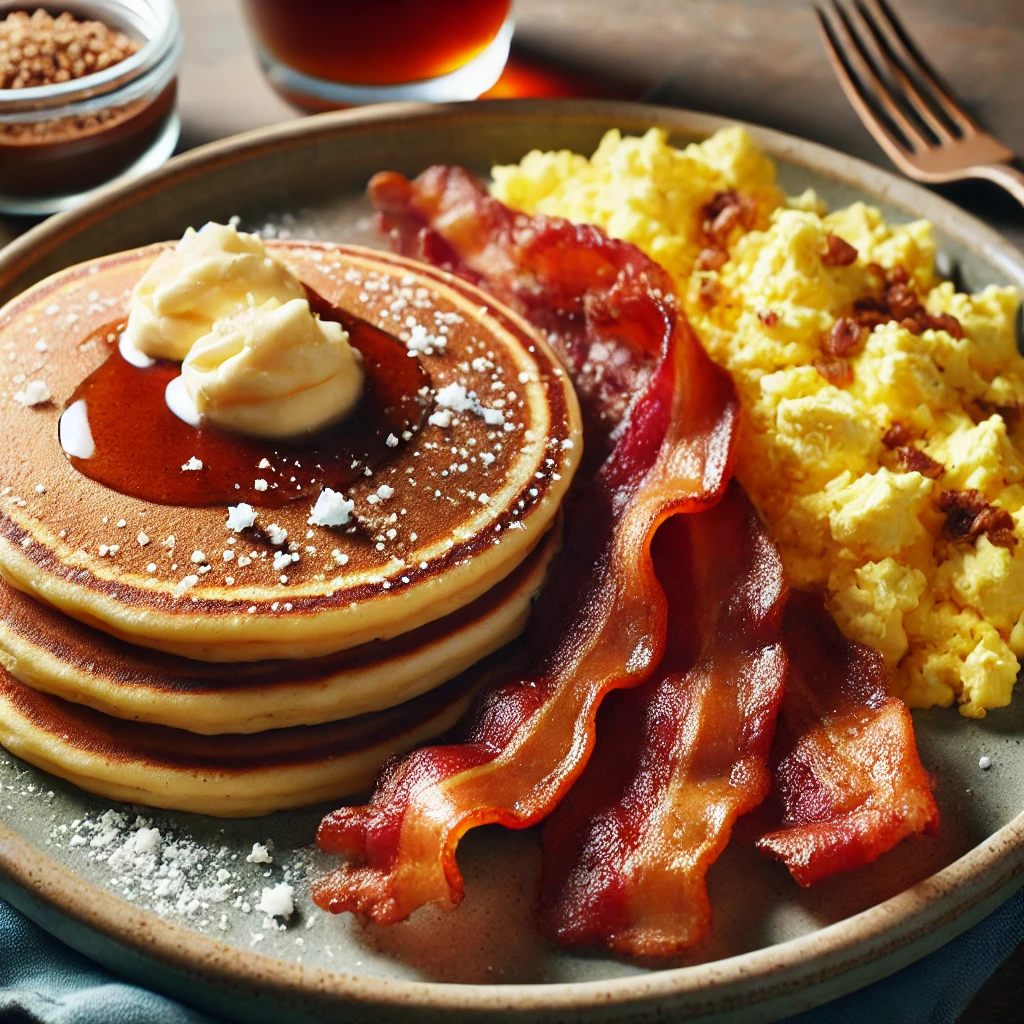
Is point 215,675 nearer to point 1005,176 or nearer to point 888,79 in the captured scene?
point 1005,176

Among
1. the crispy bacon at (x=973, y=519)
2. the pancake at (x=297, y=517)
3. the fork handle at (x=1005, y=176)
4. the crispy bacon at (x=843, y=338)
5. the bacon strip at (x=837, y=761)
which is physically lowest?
the bacon strip at (x=837, y=761)

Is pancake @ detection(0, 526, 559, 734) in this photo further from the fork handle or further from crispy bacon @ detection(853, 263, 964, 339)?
the fork handle

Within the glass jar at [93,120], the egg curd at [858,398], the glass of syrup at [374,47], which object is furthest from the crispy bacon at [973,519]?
the glass jar at [93,120]

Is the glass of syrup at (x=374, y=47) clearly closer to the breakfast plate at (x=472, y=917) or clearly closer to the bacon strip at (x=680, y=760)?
the bacon strip at (x=680, y=760)

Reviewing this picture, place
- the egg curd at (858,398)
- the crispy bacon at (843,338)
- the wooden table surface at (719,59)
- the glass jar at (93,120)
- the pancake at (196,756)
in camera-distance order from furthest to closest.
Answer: the wooden table surface at (719,59)
the glass jar at (93,120)
the crispy bacon at (843,338)
the egg curd at (858,398)
the pancake at (196,756)

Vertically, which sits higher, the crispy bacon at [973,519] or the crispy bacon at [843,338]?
the crispy bacon at [843,338]

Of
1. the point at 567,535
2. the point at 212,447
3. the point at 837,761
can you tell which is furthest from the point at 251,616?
the point at 837,761

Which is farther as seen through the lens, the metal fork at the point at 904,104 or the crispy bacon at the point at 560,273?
the metal fork at the point at 904,104

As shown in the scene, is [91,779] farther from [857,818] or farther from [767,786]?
[857,818]
